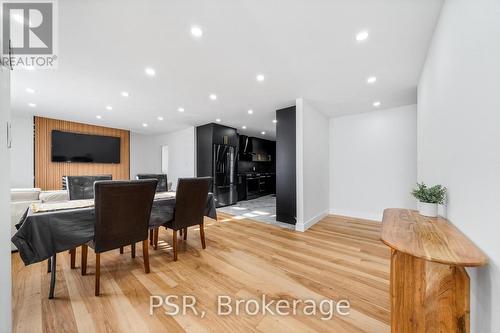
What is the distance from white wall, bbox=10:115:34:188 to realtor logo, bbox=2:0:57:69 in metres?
3.81

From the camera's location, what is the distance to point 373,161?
13.1 feet

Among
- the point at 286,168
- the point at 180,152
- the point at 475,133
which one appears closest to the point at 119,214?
the point at 475,133

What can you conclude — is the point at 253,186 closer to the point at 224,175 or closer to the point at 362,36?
the point at 224,175

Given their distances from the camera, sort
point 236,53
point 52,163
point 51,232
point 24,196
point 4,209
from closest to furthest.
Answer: point 4,209, point 51,232, point 236,53, point 24,196, point 52,163

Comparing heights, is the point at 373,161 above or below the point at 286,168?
above

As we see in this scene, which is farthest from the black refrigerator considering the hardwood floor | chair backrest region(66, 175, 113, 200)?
chair backrest region(66, 175, 113, 200)

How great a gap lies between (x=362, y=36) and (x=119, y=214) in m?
2.89

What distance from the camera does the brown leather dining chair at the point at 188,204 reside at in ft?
7.32

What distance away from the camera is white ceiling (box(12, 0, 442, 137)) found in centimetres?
151

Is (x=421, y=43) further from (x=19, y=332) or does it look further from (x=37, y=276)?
(x=37, y=276)

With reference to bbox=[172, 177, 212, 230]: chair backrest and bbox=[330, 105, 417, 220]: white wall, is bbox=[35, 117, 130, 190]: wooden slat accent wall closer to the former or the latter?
bbox=[172, 177, 212, 230]: chair backrest

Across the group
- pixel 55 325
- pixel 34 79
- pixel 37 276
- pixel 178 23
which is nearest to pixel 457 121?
pixel 178 23

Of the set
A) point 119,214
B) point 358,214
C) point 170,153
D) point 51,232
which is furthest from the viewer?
point 170,153

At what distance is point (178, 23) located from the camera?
1.65 m
